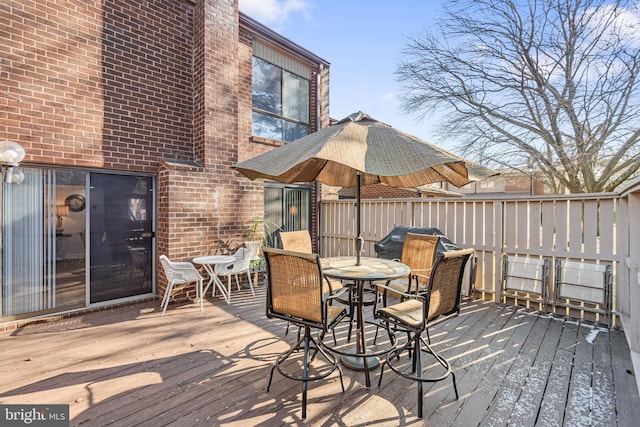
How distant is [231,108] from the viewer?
5.46 metres

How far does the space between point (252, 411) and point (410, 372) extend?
4.79ft

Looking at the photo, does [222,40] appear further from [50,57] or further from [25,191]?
[25,191]

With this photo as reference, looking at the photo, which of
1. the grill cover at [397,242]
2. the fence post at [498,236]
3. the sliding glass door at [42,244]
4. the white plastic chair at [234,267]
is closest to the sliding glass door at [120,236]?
the sliding glass door at [42,244]

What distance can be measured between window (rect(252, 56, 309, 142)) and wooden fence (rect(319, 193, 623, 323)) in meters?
2.92

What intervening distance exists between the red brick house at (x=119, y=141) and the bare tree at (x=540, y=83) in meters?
7.10

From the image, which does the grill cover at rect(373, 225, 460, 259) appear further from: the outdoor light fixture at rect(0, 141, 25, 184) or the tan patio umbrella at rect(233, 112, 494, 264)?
the outdoor light fixture at rect(0, 141, 25, 184)

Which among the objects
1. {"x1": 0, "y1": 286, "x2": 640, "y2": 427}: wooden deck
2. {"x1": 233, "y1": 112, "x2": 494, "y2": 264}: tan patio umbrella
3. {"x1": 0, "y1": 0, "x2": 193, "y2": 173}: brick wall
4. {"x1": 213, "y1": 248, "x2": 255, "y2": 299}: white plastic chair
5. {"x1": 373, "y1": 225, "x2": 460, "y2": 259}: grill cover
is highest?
{"x1": 0, "y1": 0, "x2": 193, "y2": 173}: brick wall

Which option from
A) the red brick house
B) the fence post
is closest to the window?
the red brick house

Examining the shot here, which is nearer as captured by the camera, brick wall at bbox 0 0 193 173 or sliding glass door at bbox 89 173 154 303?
brick wall at bbox 0 0 193 173

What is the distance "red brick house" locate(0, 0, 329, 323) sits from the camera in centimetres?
378

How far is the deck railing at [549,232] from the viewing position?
3.64 meters

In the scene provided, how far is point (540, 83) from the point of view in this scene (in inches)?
364

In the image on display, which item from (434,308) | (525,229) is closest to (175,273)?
(434,308)

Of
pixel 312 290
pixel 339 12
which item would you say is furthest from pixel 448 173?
pixel 339 12
